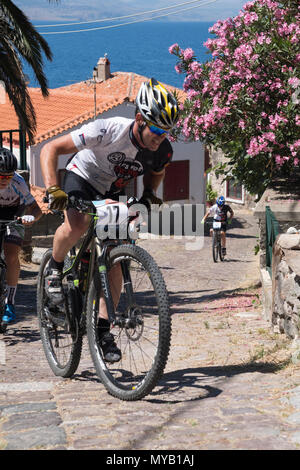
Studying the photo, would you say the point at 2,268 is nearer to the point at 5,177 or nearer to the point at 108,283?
the point at 5,177

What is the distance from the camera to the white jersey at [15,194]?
23.4ft

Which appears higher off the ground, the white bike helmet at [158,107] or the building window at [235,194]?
the building window at [235,194]

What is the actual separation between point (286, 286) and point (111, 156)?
2.61m

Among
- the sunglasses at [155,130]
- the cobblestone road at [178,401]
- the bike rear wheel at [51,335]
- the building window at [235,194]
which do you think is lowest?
the cobblestone road at [178,401]

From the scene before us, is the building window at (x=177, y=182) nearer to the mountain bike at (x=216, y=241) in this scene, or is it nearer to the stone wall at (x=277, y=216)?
the mountain bike at (x=216, y=241)

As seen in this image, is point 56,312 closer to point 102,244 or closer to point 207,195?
point 102,244

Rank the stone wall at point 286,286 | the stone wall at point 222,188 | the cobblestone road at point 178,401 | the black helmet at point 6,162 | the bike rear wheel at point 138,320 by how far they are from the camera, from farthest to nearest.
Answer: the stone wall at point 222,188 < the black helmet at point 6,162 < the stone wall at point 286,286 < the bike rear wheel at point 138,320 < the cobblestone road at point 178,401

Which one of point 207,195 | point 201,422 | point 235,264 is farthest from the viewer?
point 207,195

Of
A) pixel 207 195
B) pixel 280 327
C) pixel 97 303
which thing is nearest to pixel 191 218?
pixel 207 195

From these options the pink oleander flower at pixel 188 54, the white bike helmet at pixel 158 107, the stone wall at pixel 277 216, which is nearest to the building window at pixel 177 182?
the pink oleander flower at pixel 188 54

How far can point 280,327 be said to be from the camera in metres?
7.19

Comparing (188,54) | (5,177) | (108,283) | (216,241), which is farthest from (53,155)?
(216,241)

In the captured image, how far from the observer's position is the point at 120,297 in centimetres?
495

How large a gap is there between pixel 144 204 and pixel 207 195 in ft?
115
